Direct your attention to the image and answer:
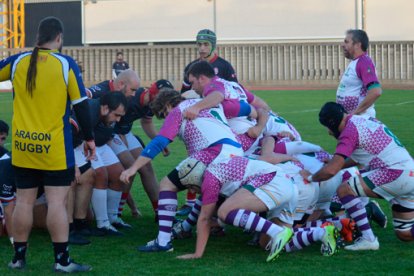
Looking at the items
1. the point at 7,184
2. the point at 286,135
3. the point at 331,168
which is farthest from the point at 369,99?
the point at 7,184

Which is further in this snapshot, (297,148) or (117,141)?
(117,141)

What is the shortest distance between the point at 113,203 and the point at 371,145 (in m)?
2.70

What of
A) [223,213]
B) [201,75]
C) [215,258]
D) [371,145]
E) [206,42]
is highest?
[206,42]

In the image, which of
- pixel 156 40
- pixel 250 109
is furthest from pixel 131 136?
pixel 156 40

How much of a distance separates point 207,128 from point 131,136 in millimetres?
2412

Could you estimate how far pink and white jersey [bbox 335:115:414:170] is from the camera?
730 cm

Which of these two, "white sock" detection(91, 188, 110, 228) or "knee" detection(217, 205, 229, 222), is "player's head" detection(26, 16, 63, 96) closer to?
"knee" detection(217, 205, 229, 222)

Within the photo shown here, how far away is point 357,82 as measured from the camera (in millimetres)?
9445

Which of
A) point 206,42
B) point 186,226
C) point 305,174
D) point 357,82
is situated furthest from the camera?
point 206,42

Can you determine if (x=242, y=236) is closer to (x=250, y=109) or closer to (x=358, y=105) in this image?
(x=250, y=109)

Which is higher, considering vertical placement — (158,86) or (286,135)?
(158,86)

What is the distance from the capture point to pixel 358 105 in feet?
30.7

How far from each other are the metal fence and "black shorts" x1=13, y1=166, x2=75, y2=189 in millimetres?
29255

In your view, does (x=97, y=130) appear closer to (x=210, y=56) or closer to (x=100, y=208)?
(x=100, y=208)
